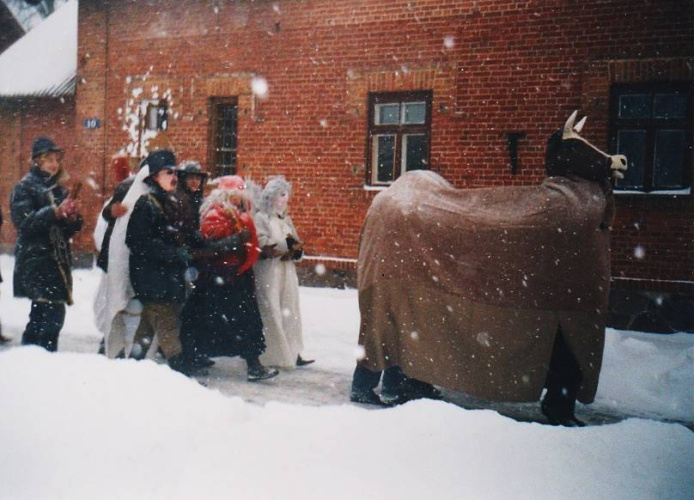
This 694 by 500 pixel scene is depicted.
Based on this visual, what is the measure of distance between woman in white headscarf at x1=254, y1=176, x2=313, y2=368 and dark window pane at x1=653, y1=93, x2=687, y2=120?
5005 millimetres

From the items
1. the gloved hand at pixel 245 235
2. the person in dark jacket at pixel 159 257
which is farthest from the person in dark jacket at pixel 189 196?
the gloved hand at pixel 245 235

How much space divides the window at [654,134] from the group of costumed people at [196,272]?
4.73m

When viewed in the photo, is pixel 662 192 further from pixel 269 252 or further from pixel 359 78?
pixel 269 252

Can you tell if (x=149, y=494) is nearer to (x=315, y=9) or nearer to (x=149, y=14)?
(x=315, y=9)

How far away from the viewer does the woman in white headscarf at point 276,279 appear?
529cm

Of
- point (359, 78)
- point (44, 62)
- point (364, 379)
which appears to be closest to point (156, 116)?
point (359, 78)

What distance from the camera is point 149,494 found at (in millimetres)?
2637

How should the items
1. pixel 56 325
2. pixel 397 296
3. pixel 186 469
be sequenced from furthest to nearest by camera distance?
pixel 56 325 < pixel 397 296 < pixel 186 469

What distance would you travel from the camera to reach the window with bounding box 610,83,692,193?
746cm

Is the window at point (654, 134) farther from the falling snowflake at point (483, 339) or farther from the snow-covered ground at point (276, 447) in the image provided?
the falling snowflake at point (483, 339)

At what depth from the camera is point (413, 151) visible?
8.98 meters

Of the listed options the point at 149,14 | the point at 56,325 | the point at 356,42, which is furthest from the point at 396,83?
the point at 56,325

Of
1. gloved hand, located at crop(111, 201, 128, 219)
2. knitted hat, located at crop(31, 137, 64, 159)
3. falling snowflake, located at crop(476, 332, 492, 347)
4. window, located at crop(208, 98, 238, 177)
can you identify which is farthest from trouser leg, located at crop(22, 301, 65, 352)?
window, located at crop(208, 98, 238, 177)

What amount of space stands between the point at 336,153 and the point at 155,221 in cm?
507
